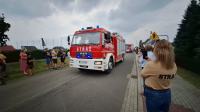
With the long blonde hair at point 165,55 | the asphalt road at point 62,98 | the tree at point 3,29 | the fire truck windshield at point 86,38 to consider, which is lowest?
the asphalt road at point 62,98

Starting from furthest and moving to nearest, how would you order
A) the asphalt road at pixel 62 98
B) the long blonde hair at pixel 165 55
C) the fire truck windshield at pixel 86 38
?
the fire truck windshield at pixel 86 38 → the asphalt road at pixel 62 98 → the long blonde hair at pixel 165 55

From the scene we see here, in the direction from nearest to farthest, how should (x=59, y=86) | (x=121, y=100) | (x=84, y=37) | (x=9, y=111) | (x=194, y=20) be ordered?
(x=9, y=111)
(x=121, y=100)
(x=59, y=86)
(x=84, y=37)
(x=194, y=20)

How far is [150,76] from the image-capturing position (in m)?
2.63

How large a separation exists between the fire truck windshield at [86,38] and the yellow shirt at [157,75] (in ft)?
26.2

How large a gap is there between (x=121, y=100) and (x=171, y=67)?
12.3 ft

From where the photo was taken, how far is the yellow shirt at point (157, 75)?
2.54 metres

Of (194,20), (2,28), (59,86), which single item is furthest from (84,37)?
(2,28)

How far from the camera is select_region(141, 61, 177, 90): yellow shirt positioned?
2545mm

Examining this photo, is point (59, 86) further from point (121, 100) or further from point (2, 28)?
point (2, 28)

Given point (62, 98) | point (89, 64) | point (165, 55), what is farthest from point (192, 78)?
point (165, 55)

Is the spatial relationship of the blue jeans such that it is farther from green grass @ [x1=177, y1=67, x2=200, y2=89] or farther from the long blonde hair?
green grass @ [x1=177, y1=67, x2=200, y2=89]

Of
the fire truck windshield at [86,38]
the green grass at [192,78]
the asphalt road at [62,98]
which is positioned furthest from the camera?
the fire truck windshield at [86,38]

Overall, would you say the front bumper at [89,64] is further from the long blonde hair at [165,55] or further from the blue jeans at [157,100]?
the long blonde hair at [165,55]

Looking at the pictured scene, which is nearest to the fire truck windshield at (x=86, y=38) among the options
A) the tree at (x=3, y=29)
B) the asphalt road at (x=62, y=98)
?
the asphalt road at (x=62, y=98)
